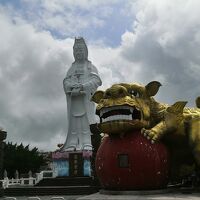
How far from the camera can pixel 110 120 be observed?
825 centimetres

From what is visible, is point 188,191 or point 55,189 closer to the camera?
point 188,191

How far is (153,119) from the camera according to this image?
9.04m

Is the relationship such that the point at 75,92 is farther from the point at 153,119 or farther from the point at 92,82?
the point at 153,119

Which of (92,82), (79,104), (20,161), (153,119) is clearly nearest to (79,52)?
(92,82)

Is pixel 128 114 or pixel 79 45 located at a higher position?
pixel 79 45

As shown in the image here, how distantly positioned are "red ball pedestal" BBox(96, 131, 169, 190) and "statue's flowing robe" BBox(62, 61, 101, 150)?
26.0 metres

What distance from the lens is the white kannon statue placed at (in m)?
34.4

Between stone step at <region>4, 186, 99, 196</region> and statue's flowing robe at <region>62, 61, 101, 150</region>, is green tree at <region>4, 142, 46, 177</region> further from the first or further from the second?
stone step at <region>4, 186, 99, 196</region>

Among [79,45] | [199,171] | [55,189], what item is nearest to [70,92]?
[79,45]

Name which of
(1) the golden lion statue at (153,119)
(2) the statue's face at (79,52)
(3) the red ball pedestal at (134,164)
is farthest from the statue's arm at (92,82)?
(3) the red ball pedestal at (134,164)

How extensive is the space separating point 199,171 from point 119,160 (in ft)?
7.31

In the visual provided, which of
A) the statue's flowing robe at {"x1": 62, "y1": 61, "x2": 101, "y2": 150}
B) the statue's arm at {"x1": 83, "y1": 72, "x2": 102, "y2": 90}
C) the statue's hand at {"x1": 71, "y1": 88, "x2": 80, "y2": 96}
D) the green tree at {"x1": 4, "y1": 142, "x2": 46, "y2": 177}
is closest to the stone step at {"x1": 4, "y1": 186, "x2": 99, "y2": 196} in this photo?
the statue's flowing robe at {"x1": 62, "y1": 61, "x2": 101, "y2": 150}

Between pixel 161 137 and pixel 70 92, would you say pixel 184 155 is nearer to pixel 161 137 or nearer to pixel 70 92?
pixel 161 137

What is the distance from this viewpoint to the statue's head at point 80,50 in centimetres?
3581
